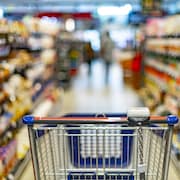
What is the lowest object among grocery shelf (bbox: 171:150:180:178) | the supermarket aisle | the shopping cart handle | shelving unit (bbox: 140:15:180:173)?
the supermarket aisle

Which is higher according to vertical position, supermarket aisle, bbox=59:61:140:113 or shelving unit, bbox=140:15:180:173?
shelving unit, bbox=140:15:180:173

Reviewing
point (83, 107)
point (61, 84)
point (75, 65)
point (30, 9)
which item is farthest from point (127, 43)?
point (83, 107)

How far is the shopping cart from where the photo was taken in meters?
1.77

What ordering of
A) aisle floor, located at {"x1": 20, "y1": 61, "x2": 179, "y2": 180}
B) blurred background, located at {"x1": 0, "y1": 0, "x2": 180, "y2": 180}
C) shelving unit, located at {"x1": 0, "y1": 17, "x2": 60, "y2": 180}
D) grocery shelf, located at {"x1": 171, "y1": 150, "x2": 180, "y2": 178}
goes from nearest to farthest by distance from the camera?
shelving unit, located at {"x1": 0, "y1": 17, "x2": 60, "y2": 180} → grocery shelf, located at {"x1": 171, "y1": 150, "x2": 180, "y2": 178} → blurred background, located at {"x1": 0, "y1": 0, "x2": 180, "y2": 180} → aisle floor, located at {"x1": 20, "y1": 61, "x2": 179, "y2": 180}

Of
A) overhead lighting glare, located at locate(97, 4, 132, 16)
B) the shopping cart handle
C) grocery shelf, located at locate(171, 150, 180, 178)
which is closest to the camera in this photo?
the shopping cart handle

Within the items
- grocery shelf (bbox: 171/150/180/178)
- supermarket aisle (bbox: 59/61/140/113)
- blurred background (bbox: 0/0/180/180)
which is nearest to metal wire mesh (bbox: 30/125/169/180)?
blurred background (bbox: 0/0/180/180)

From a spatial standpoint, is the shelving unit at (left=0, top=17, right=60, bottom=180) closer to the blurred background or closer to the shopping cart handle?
the blurred background

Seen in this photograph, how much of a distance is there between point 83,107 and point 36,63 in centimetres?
185

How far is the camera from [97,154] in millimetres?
1891

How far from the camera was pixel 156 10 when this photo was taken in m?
8.56

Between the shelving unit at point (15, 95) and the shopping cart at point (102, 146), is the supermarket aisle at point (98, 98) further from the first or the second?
the shopping cart at point (102, 146)

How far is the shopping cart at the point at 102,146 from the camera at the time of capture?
1766 mm

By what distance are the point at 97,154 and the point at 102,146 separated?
0.63ft

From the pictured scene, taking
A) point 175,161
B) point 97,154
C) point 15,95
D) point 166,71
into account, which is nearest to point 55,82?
point 166,71
